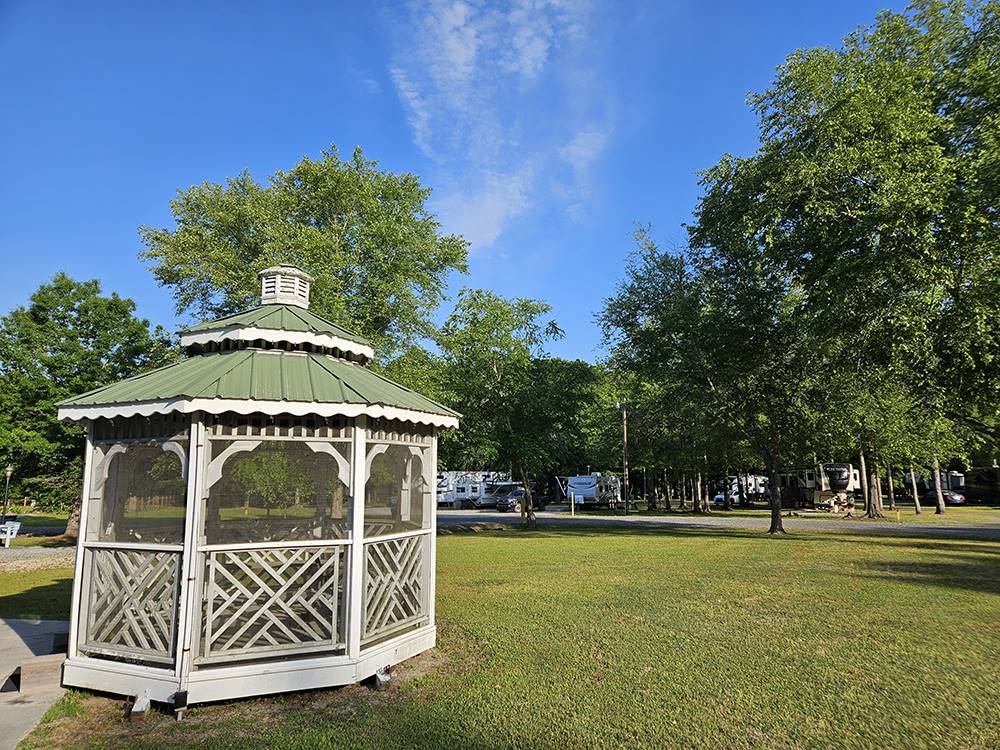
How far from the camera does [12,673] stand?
6285 millimetres

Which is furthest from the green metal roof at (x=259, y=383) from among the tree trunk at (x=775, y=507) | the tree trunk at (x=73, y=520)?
the tree trunk at (x=775, y=507)

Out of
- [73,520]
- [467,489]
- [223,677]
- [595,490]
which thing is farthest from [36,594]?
[595,490]

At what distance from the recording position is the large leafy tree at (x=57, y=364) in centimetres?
2014

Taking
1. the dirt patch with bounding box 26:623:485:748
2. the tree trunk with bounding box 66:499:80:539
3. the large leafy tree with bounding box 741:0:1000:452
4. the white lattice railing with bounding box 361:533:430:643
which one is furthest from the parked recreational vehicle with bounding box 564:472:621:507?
the dirt patch with bounding box 26:623:485:748

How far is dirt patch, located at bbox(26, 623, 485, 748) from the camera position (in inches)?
191

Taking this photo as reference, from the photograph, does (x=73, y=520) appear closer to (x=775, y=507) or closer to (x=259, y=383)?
(x=259, y=383)

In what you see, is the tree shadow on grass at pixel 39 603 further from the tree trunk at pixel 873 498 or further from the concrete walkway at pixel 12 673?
the tree trunk at pixel 873 498

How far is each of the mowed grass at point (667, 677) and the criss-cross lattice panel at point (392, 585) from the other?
1.83 ft

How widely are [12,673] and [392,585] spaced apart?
3.98 meters

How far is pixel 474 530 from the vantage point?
25.9m

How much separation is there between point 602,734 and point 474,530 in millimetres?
21484

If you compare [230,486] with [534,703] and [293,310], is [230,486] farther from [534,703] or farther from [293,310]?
[534,703]

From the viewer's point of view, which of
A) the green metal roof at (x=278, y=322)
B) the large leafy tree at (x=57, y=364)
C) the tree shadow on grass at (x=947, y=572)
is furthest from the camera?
the large leafy tree at (x=57, y=364)

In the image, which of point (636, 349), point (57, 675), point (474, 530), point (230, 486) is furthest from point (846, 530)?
point (57, 675)
